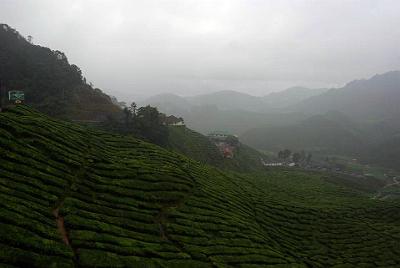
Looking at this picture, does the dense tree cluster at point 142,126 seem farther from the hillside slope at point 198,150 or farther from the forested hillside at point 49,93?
the forested hillside at point 49,93

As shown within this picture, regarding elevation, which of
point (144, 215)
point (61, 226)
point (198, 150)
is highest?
point (198, 150)

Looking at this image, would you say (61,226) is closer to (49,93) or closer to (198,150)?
(198,150)

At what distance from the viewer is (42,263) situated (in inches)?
1558

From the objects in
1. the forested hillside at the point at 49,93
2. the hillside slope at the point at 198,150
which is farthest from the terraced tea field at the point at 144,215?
the forested hillside at the point at 49,93

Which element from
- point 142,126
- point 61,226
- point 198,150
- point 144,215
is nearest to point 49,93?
point 142,126

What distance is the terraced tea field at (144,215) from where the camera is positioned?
45.9 meters

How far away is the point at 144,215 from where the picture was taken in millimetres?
60406

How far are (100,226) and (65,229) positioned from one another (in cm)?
461

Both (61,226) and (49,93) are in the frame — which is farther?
(49,93)

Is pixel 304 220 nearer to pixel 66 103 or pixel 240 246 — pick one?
pixel 240 246

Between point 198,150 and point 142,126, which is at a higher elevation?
point 142,126

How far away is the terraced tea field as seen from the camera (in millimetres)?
45906

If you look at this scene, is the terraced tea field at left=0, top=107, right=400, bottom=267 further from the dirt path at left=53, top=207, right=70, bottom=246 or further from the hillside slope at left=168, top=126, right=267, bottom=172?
the hillside slope at left=168, top=126, right=267, bottom=172

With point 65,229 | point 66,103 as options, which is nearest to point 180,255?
point 65,229
